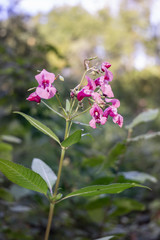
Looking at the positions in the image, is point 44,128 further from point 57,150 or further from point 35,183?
point 57,150

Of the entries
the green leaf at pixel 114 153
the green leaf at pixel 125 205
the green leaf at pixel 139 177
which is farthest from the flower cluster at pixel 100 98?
the green leaf at pixel 125 205

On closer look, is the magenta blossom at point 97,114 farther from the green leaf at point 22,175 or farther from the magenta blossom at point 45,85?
the green leaf at point 22,175

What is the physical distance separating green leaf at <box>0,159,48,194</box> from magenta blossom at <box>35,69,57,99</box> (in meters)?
0.26

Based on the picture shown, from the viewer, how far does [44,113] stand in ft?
8.63

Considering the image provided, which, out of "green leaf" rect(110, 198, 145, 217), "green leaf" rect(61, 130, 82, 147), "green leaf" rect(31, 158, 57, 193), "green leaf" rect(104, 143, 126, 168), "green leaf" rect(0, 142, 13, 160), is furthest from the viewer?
"green leaf" rect(110, 198, 145, 217)

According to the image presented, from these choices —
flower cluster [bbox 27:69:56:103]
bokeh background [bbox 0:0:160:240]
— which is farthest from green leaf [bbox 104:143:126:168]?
flower cluster [bbox 27:69:56:103]

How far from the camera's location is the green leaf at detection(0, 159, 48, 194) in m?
1.00

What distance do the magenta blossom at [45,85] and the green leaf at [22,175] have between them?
259 mm

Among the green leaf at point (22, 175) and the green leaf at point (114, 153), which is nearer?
the green leaf at point (22, 175)

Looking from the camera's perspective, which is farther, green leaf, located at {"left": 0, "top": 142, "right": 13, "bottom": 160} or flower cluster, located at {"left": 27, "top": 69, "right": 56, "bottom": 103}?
green leaf, located at {"left": 0, "top": 142, "right": 13, "bottom": 160}

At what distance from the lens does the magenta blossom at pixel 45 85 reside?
3.43ft

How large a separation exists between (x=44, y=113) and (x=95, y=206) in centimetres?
103

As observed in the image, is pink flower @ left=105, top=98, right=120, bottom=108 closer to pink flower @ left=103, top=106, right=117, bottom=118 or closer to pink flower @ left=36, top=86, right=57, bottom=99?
pink flower @ left=103, top=106, right=117, bottom=118

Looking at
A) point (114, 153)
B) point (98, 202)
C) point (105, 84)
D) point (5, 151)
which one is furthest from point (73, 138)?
point (5, 151)
